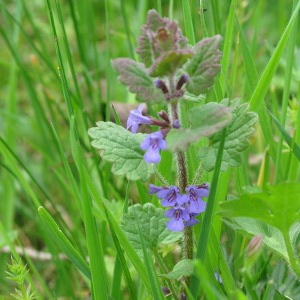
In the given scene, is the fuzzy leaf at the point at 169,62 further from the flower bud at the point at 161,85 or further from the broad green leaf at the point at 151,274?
the broad green leaf at the point at 151,274

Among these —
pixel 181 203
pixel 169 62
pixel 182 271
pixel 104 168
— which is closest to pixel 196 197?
pixel 181 203

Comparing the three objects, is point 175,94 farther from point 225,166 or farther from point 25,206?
point 25,206

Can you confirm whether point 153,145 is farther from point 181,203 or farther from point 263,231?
point 263,231

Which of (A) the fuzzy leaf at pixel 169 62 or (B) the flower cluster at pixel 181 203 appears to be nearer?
(A) the fuzzy leaf at pixel 169 62

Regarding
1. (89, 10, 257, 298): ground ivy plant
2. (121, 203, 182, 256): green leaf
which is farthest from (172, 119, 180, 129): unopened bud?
(121, 203, 182, 256): green leaf

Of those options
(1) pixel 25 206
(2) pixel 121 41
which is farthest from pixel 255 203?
(2) pixel 121 41

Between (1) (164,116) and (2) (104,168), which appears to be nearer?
(1) (164,116)

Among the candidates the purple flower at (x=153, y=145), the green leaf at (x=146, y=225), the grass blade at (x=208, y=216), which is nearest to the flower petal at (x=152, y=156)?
the purple flower at (x=153, y=145)
